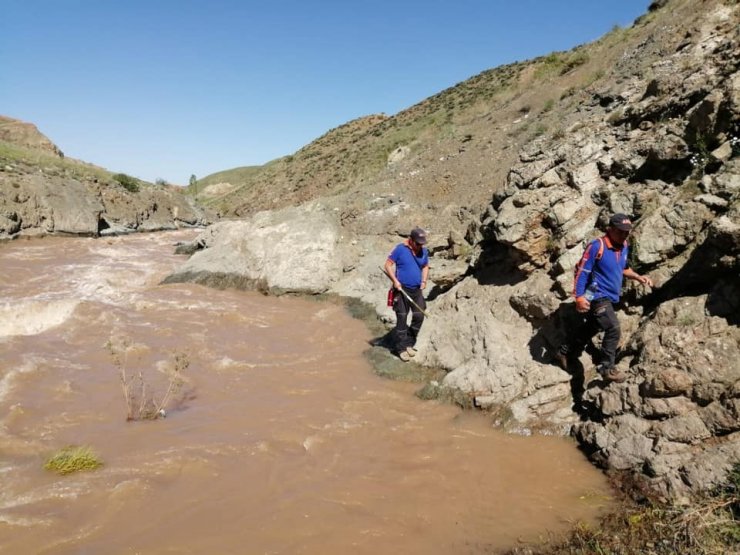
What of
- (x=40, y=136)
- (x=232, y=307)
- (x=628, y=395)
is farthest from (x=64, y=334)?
(x=40, y=136)

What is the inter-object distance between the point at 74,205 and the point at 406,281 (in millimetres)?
20894

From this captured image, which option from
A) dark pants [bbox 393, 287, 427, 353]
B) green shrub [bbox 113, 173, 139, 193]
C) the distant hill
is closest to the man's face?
dark pants [bbox 393, 287, 427, 353]

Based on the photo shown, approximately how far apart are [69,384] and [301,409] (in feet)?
9.97

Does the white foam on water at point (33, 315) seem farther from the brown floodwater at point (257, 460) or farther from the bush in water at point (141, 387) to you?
the bush in water at point (141, 387)

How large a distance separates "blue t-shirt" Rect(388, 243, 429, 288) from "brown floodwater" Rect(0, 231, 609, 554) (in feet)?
4.73

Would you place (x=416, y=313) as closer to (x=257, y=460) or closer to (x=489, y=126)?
(x=257, y=460)

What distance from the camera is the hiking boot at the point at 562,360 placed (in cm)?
576

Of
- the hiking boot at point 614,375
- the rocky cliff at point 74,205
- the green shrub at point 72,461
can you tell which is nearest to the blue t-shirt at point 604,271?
the hiking boot at point 614,375

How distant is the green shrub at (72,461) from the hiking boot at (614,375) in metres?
4.92

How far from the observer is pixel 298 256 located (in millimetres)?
12961

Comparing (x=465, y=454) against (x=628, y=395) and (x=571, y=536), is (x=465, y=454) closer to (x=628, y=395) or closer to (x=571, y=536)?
(x=571, y=536)

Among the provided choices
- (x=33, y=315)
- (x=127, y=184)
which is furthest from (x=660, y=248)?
(x=127, y=184)

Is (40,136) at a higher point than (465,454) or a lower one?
higher

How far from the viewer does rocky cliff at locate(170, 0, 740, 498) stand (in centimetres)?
434
